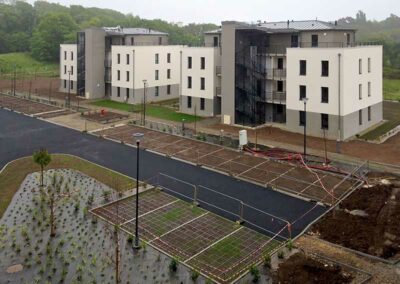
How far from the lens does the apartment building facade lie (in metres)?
38.1

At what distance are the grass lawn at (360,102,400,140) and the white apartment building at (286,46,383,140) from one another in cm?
116

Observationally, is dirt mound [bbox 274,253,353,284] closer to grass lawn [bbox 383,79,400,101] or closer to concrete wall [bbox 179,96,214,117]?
concrete wall [bbox 179,96,214,117]

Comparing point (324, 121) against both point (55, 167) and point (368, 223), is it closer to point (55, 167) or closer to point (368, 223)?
point (368, 223)

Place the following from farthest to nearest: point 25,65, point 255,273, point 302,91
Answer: point 25,65 < point 302,91 < point 255,273

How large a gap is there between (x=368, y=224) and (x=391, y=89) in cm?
6616

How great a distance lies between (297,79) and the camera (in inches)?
1581

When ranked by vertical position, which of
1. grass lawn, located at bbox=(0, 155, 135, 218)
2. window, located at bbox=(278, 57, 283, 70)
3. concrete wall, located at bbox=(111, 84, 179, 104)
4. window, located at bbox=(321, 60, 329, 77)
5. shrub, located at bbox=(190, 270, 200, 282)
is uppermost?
window, located at bbox=(278, 57, 283, 70)

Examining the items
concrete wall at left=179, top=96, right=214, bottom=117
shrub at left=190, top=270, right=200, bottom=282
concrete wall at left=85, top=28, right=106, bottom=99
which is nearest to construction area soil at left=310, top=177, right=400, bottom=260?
shrub at left=190, top=270, right=200, bottom=282

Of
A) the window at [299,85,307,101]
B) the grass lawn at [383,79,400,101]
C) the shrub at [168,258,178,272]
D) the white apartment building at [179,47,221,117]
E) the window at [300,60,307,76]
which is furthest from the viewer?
the grass lawn at [383,79,400,101]

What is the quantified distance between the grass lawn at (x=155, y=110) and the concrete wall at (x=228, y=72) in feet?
13.5

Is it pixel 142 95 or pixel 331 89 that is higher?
pixel 142 95

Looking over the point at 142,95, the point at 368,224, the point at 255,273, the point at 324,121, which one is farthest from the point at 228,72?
the point at 255,273

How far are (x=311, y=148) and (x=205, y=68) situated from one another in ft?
59.5

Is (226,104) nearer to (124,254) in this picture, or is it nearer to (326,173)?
(326,173)
